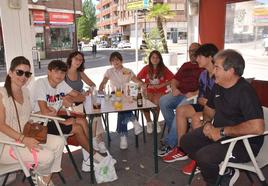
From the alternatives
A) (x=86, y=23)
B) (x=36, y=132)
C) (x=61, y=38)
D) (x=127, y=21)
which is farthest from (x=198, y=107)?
(x=127, y=21)

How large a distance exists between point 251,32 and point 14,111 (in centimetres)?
382

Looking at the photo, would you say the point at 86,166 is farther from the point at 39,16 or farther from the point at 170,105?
the point at 39,16

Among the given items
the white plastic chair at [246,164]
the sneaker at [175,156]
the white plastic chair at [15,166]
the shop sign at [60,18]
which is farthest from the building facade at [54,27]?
the white plastic chair at [246,164]

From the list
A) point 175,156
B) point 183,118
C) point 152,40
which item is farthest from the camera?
point 152,40

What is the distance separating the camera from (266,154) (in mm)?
2406

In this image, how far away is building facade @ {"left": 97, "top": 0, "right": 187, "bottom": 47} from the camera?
37.2 meters

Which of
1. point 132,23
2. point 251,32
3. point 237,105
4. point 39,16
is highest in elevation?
point 132,23

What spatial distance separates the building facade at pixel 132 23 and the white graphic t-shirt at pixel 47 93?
11.0 m

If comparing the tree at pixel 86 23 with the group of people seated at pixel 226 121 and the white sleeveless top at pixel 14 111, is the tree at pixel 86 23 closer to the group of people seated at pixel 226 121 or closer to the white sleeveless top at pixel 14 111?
the white sleeveless top at pixel 14 111

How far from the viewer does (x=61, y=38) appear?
23.8m

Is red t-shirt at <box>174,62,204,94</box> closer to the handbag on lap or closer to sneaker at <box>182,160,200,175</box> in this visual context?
sneaker at <box>182,160,200,175</box>

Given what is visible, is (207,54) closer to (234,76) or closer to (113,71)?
(234,76)

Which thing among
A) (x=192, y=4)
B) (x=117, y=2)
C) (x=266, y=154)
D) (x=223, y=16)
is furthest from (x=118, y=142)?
(x=117, y=2)

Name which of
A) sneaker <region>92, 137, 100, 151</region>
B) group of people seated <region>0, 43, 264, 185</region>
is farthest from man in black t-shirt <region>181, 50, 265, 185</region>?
sneaker <region>92, 137, 100, 151</region>
